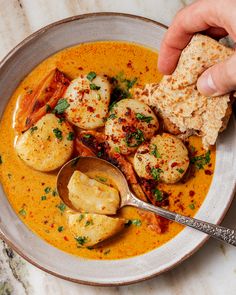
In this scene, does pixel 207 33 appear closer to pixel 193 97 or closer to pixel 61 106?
pixel 193 97

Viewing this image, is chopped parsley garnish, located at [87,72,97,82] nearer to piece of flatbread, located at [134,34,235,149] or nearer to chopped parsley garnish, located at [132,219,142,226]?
piece of flatbread, located at [134,34,235,149]

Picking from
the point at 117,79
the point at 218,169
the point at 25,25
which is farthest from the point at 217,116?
the point at 25,25

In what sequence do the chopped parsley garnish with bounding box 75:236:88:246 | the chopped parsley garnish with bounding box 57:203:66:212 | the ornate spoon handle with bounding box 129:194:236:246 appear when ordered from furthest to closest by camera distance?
the chopped parsley garnish with bounding box 57:203:66:212, the chopped parsley garnish with bounding box 75:236:88:246, the ornate spoon handle with bounding box 129:194:236:246

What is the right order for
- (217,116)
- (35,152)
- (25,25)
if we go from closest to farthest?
(217,116), (35,152), (25,25)

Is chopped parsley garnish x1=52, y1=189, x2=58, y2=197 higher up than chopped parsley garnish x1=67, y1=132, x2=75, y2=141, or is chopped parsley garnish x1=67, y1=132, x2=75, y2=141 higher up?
chopped parsley garnish x1=67, y1=132, x2=75, y2=141

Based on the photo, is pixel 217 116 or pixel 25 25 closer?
pixel 217 116

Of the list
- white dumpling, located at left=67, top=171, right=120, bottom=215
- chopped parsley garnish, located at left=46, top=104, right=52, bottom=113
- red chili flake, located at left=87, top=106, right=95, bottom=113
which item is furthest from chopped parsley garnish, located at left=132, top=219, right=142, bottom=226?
chopped parsley garnish, located at left=46, top=104, right=52, bottom=113

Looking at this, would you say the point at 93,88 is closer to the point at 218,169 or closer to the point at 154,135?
the point at 154,135
